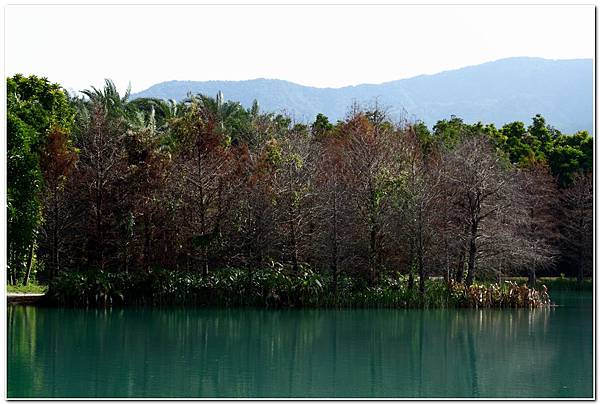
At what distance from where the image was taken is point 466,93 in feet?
493

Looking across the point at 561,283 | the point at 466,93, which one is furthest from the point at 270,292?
the point at 466,93

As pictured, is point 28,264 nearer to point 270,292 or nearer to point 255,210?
point 255,210

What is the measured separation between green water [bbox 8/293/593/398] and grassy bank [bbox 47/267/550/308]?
0.64m

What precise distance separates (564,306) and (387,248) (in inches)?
203

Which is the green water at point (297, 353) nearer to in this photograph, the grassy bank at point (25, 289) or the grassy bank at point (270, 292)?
the grassy bank at point (270, 292)

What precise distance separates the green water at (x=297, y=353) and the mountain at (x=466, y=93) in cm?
8574

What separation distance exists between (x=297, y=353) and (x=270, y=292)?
7400 mm

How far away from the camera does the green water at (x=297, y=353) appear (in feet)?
39.8

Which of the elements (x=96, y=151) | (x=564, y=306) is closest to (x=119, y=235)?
(x=96, y=151)

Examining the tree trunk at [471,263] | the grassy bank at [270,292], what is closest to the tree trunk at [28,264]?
the grassy bank at [270,292]

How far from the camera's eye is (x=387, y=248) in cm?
2500

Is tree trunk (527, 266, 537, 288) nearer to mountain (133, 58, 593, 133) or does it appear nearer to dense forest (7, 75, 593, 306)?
dense forest (7, 75, 593, 306)

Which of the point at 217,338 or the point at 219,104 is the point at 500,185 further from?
the point at 219,104

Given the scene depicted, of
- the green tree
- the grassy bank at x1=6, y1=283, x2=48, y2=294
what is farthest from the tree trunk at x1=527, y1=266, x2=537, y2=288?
the grassy bank at x1=6, y1=283, x2=48, y2=294
